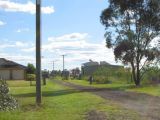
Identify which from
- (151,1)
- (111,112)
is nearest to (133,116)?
(111,112)

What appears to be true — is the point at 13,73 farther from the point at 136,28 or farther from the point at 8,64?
the point at 136,28

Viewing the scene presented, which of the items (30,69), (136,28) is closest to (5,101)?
(136,28)

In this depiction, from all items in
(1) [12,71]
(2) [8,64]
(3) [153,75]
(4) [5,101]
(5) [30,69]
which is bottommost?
(4) [5,101]

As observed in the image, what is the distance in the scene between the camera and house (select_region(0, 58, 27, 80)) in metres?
89.8

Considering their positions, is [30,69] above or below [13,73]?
above

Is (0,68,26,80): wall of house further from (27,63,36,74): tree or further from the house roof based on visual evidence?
(27,63,36,74): tree

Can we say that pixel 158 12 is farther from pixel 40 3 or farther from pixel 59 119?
pixel 59 119

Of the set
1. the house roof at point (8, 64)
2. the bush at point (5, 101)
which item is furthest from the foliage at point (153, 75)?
the bush at point (5, 101)

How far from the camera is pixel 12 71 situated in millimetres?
90812

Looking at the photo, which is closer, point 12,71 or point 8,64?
point 12,71

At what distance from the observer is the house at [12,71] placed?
3533 inches

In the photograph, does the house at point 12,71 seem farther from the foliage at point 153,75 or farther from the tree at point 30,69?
the foliage at point 153,75

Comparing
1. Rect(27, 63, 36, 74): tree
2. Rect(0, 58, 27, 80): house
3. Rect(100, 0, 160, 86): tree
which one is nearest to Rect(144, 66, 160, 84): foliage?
Rect(100, 0, 160, 86): tree

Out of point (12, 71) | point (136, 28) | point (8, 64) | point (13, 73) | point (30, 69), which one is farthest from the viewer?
point (30, 69)
